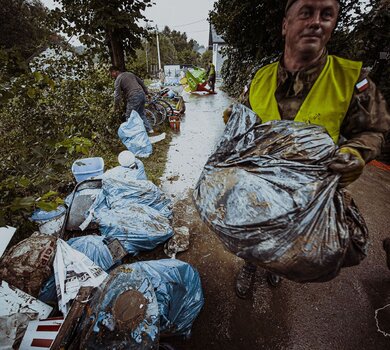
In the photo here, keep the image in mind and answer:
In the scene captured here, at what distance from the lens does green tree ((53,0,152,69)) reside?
423 centimetres

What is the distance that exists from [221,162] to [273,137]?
33 cm

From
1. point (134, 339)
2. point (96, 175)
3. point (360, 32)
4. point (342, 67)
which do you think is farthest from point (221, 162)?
point (360, 32)

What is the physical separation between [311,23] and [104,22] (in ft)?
15.0

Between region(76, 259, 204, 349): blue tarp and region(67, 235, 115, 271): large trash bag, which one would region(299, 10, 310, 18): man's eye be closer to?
region(76, 259, 204, 349): blue tarp

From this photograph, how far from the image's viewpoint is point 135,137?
429 cm

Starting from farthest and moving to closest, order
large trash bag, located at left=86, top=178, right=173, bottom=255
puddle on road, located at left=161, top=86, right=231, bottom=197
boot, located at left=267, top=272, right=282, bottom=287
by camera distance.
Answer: puddle on road, located at left=161, top=86, right=231, bottom=197 < large trash bag, located at left=86, top=178, right=173, bottom=255 < boot, located at left=267, top=272, right=282, bottom=287

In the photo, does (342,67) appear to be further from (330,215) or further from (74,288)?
(74,288)

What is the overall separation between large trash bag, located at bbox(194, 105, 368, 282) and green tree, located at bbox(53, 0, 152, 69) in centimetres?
471

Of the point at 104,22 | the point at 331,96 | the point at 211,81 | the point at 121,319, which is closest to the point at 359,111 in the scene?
the point at 331,96

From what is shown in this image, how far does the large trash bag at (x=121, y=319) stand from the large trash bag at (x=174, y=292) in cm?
23

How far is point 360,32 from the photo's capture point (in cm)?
392

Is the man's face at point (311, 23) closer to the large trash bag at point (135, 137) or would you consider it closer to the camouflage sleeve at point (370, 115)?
the camouflage sleeve at point (370, 115)

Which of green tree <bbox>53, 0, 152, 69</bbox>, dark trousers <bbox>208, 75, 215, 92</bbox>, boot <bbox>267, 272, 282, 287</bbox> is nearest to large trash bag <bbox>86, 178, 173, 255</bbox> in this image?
boot <bbox>267, 272, 282, 287</bbox>

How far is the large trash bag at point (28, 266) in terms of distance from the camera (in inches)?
55.6
